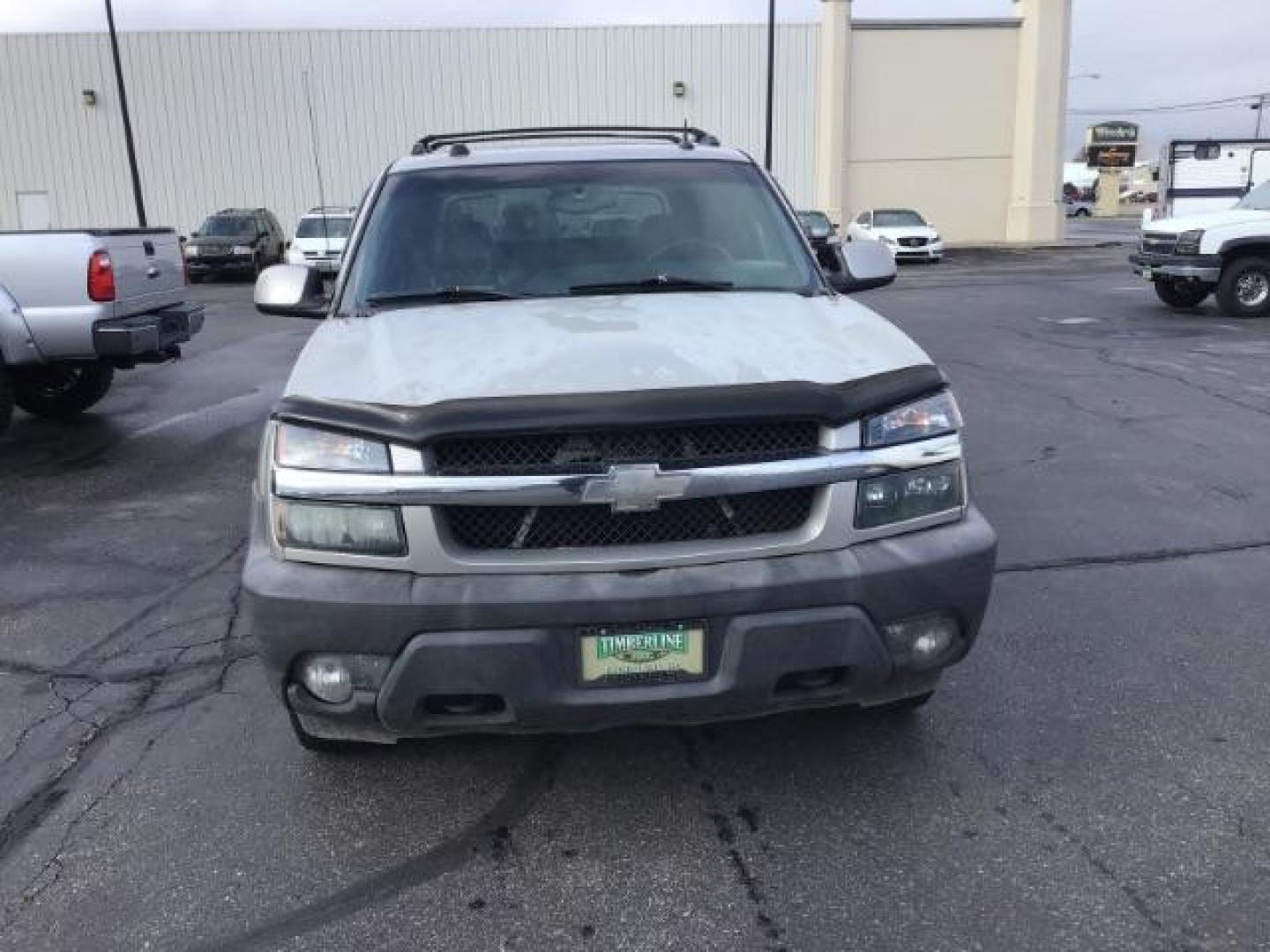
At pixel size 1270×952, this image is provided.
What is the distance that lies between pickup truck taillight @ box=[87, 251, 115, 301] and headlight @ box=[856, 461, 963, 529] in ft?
21.8

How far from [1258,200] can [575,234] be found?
1474 centimetres

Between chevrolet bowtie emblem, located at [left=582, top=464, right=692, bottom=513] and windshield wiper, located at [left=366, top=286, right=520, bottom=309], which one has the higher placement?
windshield wiper, located at [left=366, top=286, right=520, bottom=309]

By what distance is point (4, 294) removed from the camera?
7.61m

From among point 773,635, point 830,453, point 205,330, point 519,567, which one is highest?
point 830,453

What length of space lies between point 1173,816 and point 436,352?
96.5 inches

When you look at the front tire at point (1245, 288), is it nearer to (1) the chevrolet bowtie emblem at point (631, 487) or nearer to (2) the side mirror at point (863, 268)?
(2) the side mirror at point (863, 268)

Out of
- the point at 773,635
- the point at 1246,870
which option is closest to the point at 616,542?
the point at 773,635

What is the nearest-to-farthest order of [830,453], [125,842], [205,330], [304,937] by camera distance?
1. [304,937]
2. [830,453]
3. [125,842]
4. [205,330]

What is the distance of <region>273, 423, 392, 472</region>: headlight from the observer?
275 centimetres

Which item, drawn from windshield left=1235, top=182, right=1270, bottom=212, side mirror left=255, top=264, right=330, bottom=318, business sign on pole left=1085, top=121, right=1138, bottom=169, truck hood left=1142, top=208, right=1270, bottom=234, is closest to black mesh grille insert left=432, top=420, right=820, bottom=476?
side mirror left=255, top=264, right=330, bottom=318

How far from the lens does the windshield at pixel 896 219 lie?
1214 inches

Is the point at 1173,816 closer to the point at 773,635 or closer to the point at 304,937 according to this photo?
the point at 773,635

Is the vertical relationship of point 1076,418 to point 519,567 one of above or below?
below

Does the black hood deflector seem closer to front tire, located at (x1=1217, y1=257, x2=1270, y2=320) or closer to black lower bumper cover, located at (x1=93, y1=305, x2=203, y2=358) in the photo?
black lower bumper cover, located at (x1=93, y1=305, x2=203, y2=358)
